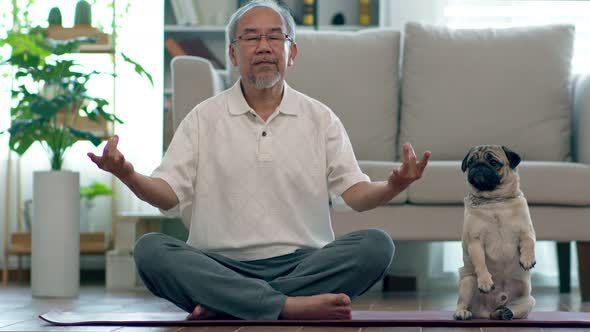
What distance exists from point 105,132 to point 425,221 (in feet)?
4.99

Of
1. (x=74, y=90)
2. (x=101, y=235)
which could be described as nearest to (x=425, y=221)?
(x=74, y=90)

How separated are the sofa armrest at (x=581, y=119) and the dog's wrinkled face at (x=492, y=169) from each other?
4.60ft

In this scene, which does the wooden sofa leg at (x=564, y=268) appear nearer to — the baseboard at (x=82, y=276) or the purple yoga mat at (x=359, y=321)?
the purple yoga mat at (x=359, y=321)

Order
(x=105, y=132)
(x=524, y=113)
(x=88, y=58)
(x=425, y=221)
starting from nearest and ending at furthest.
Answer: (x=425, y=221) < (x=524, y=113) < (x=105, y=132) < (x=88, y=58)

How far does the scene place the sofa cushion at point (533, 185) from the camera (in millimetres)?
3229

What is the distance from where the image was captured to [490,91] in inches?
149

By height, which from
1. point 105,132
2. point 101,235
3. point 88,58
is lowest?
point 101,235

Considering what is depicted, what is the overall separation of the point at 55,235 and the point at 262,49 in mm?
1464

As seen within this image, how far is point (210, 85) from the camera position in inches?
137

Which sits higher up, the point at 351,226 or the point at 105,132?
the point at 105,132

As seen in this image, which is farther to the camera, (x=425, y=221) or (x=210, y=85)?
(x=210, y=85)

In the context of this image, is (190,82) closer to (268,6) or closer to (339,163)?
(268,6)

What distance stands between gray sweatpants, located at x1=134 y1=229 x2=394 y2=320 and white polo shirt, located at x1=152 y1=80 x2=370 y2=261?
0.19 ft

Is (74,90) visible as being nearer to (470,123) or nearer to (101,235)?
(101,235)
